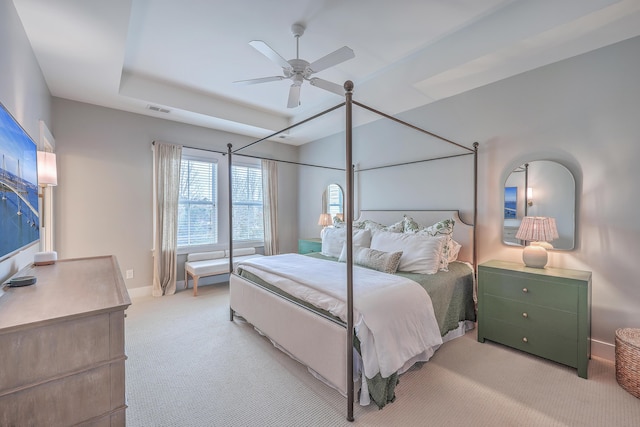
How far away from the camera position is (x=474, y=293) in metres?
2.96

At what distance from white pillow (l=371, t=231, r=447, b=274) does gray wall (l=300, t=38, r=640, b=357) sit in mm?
816

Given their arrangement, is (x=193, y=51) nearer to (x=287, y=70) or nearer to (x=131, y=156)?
(x=287, y=70)

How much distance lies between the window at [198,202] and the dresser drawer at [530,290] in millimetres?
4182

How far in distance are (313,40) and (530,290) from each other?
10.0ft

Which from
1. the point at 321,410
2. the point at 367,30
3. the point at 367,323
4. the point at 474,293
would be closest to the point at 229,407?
the point at 321,410

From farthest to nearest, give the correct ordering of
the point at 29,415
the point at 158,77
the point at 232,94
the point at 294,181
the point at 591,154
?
the point at 294,181, the point at 232,94, the point at 158,77, the point at 591,154, the point at 29,415

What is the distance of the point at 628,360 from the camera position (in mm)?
1938

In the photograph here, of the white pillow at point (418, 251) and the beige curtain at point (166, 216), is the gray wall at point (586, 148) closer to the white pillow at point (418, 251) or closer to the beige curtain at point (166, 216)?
the white pillow at point (418, 251)

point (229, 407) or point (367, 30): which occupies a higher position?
point (367, 30)

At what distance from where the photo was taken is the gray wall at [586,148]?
2301 millimetres

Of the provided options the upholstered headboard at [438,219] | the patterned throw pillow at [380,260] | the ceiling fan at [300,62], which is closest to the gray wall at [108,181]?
the ceiling fan at [300,62]

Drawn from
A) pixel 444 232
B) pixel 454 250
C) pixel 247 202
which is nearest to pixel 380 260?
pixel 444 232

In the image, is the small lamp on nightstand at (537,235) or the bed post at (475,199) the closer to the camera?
the small lamp on nightstand at (537,235)

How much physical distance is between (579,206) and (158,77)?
15.9 ft
